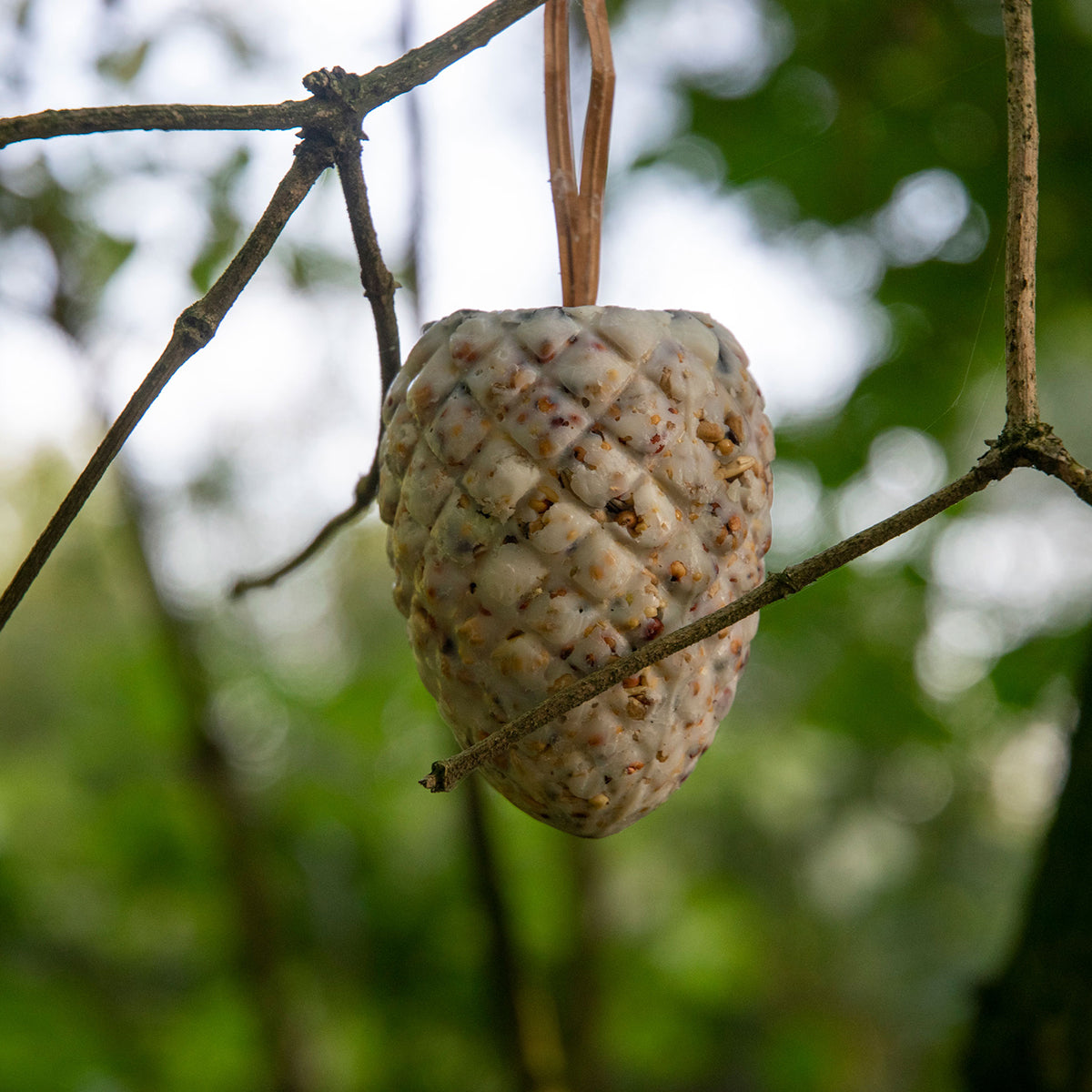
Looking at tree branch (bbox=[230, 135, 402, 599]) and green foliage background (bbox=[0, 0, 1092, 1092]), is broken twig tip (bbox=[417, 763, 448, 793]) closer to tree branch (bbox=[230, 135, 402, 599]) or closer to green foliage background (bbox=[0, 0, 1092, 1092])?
tree branch (bbox=[230, 135, 402, 599])

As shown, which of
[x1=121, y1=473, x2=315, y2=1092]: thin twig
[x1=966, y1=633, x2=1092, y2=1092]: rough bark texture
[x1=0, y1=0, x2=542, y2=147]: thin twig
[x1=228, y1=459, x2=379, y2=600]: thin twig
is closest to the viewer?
[x1=0, y1=0, x2=542, y2=147]: thin twig

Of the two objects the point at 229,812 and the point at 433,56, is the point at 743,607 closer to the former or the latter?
the point at 433,56

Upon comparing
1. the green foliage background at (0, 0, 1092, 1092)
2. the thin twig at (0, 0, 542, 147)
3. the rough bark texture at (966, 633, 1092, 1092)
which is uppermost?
the green foliage background at (0, 0, 1092, 1092)

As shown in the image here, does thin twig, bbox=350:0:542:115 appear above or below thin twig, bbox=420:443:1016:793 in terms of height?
above

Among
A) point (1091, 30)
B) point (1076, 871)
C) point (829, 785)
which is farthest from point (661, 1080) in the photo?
point (1091, 30)

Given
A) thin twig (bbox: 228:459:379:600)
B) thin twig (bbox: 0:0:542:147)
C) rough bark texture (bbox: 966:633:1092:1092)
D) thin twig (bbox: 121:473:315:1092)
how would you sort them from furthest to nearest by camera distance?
thin twig (bbox: 121:473:315:1092), rough bark texture (bbox: 966:633:1092:1092), thin twig (bbox: 228:459:379:600), thin twig (bbox: 0:0:542:147)

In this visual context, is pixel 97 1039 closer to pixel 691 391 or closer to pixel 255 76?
pixel 255 76

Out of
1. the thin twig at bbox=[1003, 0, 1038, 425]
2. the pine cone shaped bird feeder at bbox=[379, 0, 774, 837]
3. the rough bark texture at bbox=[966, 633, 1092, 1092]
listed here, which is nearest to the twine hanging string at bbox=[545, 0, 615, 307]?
the pine cone shaped bird feeder at bbox=[379, 0, 774, 837]

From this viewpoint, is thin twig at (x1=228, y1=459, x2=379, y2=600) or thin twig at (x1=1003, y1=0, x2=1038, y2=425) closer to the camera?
thin twig at (x1=1003, y1=0, x2=1038, y2=425)
